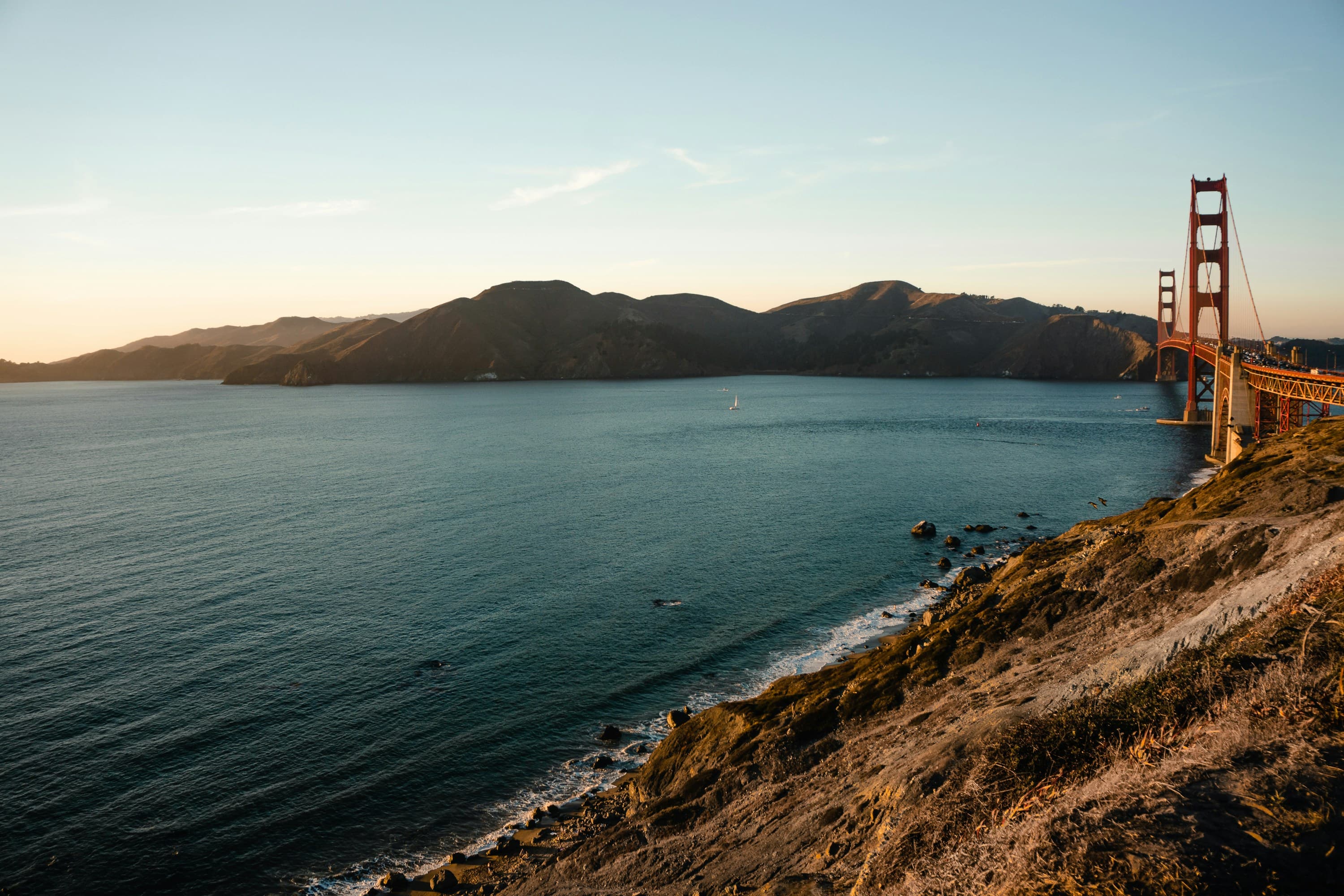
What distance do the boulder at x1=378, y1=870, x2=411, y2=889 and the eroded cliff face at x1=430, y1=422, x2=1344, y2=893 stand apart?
192cm

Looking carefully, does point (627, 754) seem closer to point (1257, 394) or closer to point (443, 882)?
point (443, 882)

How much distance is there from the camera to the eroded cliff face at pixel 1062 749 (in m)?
8.77

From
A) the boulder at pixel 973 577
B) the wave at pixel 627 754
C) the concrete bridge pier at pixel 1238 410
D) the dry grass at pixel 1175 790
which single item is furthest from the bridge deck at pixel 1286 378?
the dry grass at pixel 1175 790

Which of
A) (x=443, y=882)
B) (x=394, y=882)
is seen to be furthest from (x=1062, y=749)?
(x=394, y=882)

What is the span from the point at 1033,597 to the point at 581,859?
1645 centimetres

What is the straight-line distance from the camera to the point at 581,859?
1802cm

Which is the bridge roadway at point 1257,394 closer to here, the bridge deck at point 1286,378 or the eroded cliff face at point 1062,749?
the bridge deck at point 1286,378

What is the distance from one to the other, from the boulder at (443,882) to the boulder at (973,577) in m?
→ 28.4

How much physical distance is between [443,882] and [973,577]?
29.8 metres

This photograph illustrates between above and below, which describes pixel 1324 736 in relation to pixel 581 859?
above

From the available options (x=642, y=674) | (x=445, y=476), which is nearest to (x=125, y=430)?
(x=445, y=476)

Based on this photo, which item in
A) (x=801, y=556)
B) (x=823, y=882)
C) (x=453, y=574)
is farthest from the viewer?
(x=801, y=556)

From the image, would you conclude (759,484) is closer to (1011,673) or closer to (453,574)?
(453,574)

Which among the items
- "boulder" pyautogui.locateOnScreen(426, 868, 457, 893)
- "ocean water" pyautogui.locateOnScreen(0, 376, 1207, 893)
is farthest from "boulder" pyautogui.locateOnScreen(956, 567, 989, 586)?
"boulder" pyautogui.locateOnScreen(426, 868, 457, 893)
